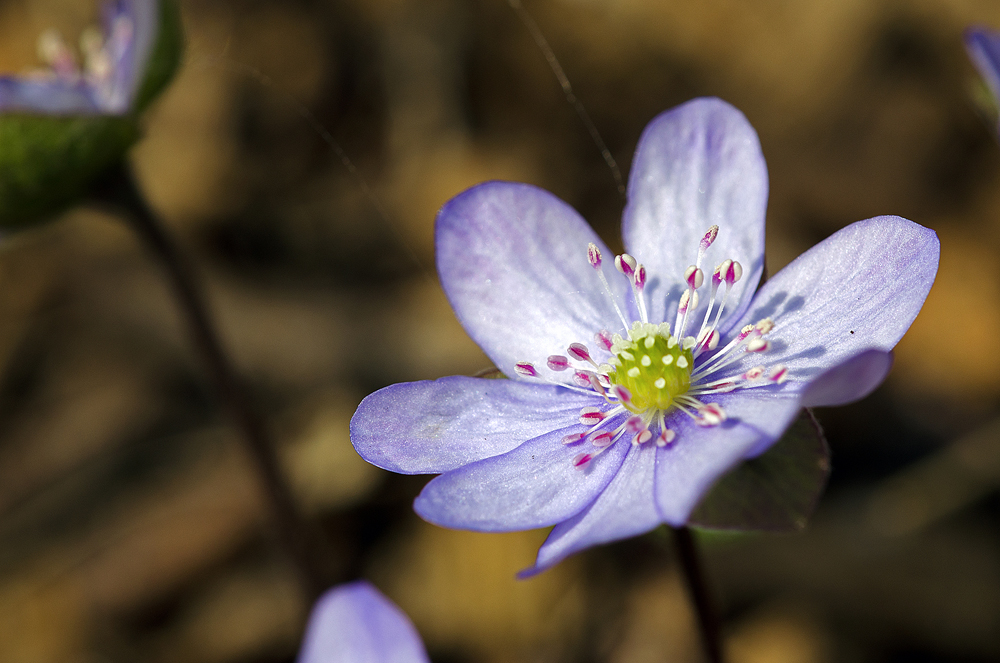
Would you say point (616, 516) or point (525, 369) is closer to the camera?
point (616, 516)

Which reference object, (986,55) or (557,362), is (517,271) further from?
(986,55)

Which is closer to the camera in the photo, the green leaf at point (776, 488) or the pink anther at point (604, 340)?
the green leaf at point (776, 488)

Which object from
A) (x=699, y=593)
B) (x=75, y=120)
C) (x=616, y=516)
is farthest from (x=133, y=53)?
(x=699, y=593)

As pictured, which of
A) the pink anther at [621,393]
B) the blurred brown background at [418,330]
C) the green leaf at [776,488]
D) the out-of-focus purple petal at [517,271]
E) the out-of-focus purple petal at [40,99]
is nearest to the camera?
the green leaf at [776,488]

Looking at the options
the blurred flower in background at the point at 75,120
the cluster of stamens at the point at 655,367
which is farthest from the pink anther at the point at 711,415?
the blurred flower in background at the point at 75,120

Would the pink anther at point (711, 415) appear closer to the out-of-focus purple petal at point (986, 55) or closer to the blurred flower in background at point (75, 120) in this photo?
the out-of-focus purple petal at point (986, 55)

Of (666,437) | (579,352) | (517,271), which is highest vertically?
(517,271)
